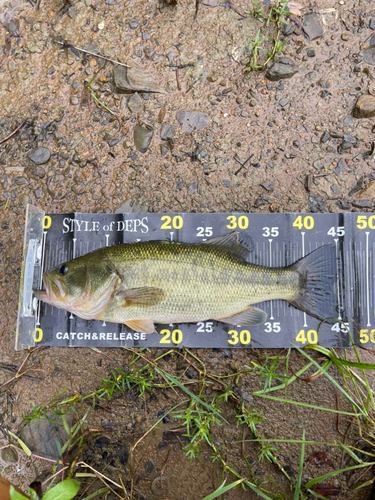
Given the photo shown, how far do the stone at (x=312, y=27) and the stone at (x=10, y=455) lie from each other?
16.1ft

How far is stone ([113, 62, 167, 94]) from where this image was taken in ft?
11.1

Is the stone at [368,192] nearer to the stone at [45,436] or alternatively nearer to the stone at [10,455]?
the stone at [45,436]

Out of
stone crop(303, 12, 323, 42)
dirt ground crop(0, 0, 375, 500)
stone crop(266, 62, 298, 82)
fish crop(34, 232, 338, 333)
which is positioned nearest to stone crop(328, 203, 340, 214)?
dirt ground crop(0, 0, 375, 500)

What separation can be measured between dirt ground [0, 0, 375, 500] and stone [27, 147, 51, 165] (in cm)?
3

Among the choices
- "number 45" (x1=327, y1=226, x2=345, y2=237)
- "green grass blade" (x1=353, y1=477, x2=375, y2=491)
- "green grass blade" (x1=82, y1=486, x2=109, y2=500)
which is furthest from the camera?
"number 45" (x1=327, y1=226, x2=345, y2=237)

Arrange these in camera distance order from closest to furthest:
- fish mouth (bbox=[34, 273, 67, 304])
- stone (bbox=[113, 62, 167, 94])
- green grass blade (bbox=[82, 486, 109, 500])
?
green grass blade (bbox=[82, 486, 109, 500]) < fish mouth (bbox=[34, 273, 67, 304]) < stone (bbox=[113, 62, 167, 94])

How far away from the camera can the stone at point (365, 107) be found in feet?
10.7

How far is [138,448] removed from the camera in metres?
3.04

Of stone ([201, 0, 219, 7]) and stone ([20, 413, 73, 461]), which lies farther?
stone ([201, 0, 219, 7])

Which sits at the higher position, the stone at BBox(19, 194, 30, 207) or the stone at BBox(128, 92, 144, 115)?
the stone at BBox(128, 92, 144, 115)

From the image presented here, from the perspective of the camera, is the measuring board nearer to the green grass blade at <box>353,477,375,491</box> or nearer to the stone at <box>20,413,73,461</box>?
the stone at <box>20,413,73,461</box>

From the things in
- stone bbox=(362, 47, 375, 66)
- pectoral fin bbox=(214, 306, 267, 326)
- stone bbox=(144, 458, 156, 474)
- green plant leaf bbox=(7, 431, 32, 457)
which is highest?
stone bbox=(362, 47, 375, 66)

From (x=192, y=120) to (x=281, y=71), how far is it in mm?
992

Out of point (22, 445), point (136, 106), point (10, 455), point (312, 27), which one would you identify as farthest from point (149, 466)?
point (312, 27)
